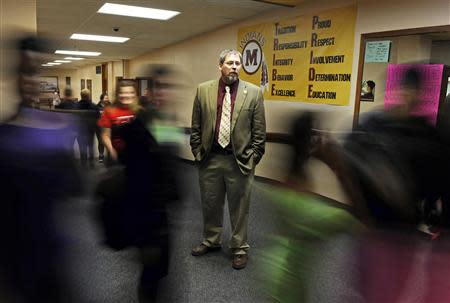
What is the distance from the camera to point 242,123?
2.44 metres

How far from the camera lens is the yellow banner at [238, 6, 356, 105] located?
3.98m

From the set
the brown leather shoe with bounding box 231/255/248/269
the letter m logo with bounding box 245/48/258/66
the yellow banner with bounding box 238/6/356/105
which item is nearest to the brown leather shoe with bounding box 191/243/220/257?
the brown leather shoe with bounding box 231/255/248/269

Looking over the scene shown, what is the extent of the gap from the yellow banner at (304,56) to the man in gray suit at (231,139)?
1.92 m

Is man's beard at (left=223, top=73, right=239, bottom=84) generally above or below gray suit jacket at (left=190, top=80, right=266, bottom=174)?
above

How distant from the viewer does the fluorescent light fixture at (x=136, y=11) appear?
16.0 ft

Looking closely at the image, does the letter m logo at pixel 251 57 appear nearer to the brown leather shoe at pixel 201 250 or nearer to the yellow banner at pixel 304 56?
the yellow banner at pixel 304 56

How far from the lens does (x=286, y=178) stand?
143cm

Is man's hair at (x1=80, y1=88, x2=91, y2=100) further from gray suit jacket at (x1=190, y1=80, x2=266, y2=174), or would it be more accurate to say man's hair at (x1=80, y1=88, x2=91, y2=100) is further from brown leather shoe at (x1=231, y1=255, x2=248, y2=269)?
brown leather shoe at (x1=231, y1=255, x2=248, y2=269)

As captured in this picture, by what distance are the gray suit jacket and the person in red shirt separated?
77cm

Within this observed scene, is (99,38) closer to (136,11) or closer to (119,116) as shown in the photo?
(136,11)

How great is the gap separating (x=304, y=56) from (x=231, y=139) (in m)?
2.49

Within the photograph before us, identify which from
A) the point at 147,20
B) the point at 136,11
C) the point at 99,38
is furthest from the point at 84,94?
the point at 99,38

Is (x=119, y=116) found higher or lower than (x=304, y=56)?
lower

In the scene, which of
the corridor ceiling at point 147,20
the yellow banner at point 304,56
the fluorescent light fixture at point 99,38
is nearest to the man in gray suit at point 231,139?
the yellow banner at point 304,56
